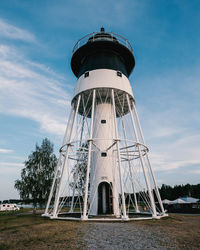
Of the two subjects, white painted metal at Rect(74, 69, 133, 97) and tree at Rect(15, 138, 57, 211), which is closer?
white painted metal at Rect(74, 69, 133, 97)

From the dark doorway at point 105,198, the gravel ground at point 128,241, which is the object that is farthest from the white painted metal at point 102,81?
the gravel ground at point 128,241

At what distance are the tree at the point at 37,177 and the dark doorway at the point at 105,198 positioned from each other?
9335 millimetres

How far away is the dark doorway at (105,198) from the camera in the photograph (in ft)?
42.7

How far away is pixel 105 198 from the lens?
13234 mm

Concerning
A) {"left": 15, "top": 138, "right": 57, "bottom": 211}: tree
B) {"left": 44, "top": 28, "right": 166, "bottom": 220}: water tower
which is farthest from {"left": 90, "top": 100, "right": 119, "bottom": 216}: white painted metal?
{"left": 15, "top": 138, "right": 57, "bottom": 211}: tree

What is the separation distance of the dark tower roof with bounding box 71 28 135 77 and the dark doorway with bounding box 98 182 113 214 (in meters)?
9.39

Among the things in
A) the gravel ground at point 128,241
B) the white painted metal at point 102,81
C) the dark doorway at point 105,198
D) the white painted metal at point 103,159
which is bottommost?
the gravel ground at point 128,241

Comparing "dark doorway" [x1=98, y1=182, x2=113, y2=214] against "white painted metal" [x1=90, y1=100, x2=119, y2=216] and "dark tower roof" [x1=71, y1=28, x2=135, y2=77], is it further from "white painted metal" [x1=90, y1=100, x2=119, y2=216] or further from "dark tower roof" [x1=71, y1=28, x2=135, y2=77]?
"dark tower roof" [x1=71, y1=28, x2=135, y2=77]

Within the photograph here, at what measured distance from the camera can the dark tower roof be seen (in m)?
14.9

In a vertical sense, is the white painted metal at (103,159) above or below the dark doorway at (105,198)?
above

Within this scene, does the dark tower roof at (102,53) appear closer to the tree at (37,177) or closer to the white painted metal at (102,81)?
the white painted metal at (102,81)

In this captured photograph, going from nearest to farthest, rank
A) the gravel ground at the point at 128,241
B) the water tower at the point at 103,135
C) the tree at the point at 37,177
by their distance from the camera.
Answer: the gravel ground at the point at 128,241 → the water tower at the point at 103,135 → the tree at the point at 37,177

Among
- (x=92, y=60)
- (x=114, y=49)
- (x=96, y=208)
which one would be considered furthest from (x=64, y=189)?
(x=114, y=49)

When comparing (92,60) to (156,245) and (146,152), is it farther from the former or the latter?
(156,245)
